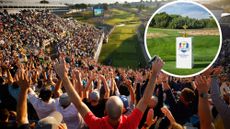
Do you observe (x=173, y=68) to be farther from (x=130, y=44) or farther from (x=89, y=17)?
(x=130, y=44)

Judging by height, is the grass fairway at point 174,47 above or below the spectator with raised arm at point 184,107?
above

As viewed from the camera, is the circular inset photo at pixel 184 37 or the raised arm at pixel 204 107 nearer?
the raised arm at pixel 204 107

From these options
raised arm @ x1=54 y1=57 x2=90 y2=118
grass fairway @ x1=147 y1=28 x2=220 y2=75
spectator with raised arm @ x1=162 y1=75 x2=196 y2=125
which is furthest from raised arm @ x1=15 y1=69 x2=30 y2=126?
grass fairway @ x1=147 y1=28 x2=220 y2=75

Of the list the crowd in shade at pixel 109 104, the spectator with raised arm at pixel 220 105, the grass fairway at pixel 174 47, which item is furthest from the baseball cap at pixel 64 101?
the spectator with raised arm at pixel 220 105

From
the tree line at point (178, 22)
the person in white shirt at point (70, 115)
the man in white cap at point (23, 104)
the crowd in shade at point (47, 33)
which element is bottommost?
the crowd in shade at point (47, 33)

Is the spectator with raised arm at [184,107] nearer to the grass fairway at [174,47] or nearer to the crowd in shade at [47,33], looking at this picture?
the grass fairway at [174,47]

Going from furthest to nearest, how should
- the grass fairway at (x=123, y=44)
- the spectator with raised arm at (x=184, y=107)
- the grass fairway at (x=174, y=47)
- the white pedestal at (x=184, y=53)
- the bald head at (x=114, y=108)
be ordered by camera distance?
the grass fairway at (x=123, y=44)
the grass fairway at (x=174, y=47)
the white pedestal at (x=184, y=53)
the spectator with raised arm at (x=184, y=107)
the bald head at (x=114, y=108)

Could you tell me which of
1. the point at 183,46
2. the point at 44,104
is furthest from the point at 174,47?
the point at 44,104

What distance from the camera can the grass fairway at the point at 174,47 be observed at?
6.27m

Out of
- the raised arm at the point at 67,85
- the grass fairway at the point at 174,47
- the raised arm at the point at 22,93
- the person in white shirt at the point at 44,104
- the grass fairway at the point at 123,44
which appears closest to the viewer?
the raised arm at the point at 67,85

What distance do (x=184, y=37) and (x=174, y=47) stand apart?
0.20 meters

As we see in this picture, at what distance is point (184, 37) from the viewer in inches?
246

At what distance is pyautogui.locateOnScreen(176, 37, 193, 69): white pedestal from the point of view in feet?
20.0

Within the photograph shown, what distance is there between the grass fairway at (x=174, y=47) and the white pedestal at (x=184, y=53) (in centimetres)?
8
